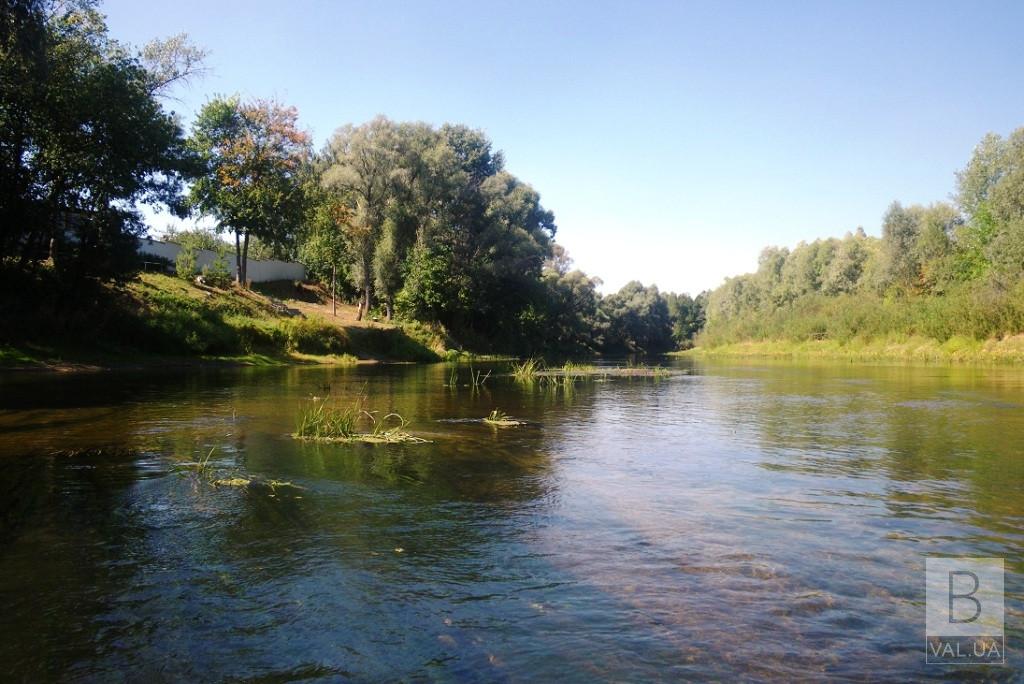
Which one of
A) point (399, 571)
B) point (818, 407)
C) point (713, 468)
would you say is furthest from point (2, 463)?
point (818, 407)

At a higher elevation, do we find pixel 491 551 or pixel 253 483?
pixel 253 483

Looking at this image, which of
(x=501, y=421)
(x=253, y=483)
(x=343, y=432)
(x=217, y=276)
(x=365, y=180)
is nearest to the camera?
(x=253, y=483)

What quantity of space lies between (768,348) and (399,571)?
92.8 m

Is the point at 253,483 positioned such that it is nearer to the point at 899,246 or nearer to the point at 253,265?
the point at 253,265

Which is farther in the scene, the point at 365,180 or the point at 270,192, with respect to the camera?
the point at 365,180

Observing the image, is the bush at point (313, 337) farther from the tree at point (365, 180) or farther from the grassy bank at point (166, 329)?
the tree at point (365, 180)

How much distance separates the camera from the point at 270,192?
5044cm

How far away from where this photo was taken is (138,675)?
4133 mm

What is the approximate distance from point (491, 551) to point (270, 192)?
162 feet

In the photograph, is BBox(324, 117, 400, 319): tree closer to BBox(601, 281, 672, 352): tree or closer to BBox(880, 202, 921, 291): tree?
BBox(601, 281, 672, 352): tree

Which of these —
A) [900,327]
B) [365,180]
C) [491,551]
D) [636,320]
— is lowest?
[491,551]

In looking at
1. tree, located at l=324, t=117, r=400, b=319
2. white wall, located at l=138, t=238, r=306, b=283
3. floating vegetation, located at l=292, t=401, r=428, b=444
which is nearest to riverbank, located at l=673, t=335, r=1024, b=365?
tree, located at l=324, t=117, r=400, b=319

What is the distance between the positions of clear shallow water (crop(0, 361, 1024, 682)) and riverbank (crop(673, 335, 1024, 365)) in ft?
152

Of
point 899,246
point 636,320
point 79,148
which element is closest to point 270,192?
point 79,148
